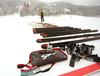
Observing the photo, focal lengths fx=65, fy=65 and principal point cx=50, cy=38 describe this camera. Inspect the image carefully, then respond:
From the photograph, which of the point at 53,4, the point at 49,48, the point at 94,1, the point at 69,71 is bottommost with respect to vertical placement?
the point at 69,71

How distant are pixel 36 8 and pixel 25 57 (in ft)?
30.7

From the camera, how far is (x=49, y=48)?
3.43ft

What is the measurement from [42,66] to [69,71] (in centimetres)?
35

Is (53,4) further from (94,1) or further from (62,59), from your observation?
(62,59)

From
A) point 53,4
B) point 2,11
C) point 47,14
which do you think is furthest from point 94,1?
point 2,11

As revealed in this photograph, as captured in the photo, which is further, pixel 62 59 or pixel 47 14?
pixel 47 14

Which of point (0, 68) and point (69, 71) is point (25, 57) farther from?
point (69, 71)

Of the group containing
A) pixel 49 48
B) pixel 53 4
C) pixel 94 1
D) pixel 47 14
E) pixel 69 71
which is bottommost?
pixel 69 71

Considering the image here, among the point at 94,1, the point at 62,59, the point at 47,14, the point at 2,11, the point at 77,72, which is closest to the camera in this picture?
the point at 77,72

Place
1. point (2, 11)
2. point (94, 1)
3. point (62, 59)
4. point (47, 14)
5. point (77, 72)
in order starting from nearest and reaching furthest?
point (77, 72)
point (62, 59)
point (94, 1)
point (2, 11)
point (47, 14)

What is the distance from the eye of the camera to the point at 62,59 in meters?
0.97

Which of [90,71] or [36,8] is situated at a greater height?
[36,8]

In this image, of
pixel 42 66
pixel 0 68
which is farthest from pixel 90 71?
pixel 0 68

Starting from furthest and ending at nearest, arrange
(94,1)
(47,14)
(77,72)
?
(47,14)
(94,1)
(77,72)
